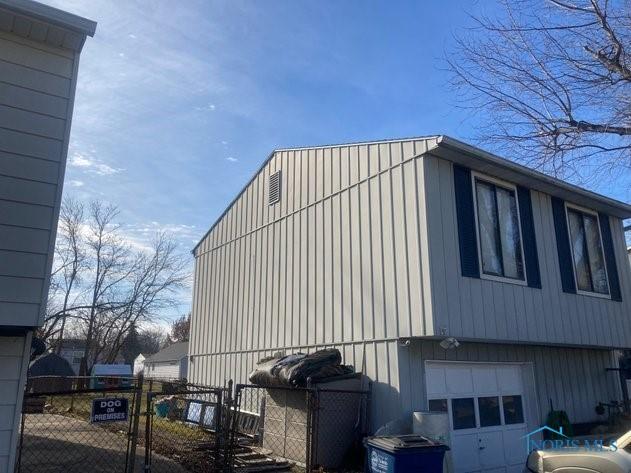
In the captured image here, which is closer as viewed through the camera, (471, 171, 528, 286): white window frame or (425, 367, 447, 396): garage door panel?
(425, 367, 447, 396): garage door panel

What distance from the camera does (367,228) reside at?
405 inches

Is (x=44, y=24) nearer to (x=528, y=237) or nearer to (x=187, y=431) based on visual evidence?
(x=528, y=237)

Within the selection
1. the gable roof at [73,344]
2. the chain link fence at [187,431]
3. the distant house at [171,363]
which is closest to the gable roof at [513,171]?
the chain link fence at [187,431]

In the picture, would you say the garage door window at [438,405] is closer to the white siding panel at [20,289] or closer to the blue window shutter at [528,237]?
the blue window shutter at [528,237]

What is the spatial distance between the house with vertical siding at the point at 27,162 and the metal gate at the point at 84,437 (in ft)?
2.36

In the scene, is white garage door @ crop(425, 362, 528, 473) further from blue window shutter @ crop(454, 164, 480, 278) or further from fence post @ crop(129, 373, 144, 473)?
fence post @ crop(129, 373, 144, 473)

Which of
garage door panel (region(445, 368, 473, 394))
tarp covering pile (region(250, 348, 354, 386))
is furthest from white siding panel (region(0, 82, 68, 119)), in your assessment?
garage door panel (region(445, 368, 473, 394))

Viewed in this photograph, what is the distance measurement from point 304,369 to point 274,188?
20.1 ft

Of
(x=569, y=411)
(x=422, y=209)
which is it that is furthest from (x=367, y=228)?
(x=569, y=411)

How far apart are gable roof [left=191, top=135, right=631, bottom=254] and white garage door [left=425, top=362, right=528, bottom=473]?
3873 millimetres

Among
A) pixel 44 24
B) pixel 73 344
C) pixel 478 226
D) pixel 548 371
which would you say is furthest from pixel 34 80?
pixel 73 344

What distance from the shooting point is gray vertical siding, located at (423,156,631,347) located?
892cm

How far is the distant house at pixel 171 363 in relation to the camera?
143ft

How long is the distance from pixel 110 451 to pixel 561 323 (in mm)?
9501
